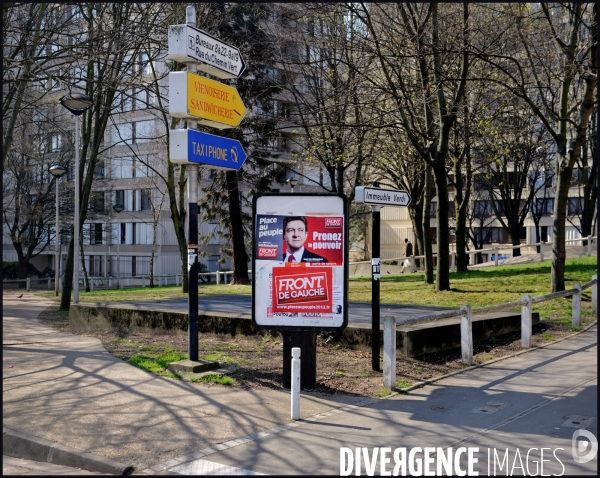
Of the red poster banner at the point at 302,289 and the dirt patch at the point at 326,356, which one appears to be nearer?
the red poster banner at the point at 302,289

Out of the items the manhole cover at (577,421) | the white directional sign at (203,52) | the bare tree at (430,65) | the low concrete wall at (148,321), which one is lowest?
the manhole cover at (577,421)

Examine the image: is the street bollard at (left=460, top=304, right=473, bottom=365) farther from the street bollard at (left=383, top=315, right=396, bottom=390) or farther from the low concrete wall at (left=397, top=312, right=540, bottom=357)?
the street bollard at (left=383, top=315, right=396, bottom=390)

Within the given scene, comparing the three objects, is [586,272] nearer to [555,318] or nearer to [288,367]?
[555,318]

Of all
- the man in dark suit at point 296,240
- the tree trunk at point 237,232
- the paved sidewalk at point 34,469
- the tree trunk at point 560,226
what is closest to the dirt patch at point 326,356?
the man in dark suit at point 296,240

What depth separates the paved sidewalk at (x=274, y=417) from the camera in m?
6.34

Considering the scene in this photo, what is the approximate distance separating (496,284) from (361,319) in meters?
9.35

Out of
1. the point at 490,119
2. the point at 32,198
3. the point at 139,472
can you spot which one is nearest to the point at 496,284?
the point at 490,119

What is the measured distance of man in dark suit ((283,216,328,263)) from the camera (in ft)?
29.1

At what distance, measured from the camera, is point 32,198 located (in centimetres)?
4456

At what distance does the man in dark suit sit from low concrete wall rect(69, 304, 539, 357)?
2594 millimetres

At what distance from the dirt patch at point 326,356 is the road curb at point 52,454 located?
301cm

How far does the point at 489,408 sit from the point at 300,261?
305 centimetres

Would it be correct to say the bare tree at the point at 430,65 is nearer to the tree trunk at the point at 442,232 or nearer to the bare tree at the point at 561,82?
the tree trunk at the point at 442,232

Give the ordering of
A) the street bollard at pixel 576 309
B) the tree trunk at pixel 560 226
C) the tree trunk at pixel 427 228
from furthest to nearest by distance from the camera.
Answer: the tree trunk at pixel 427 228 < the tree trunk at pixel 560 226 < the street bollard at pixel 576 309
